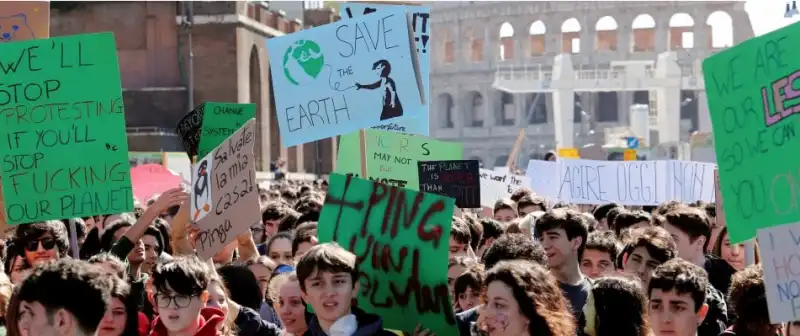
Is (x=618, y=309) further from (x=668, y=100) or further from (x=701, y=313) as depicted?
(x=668, y=100)

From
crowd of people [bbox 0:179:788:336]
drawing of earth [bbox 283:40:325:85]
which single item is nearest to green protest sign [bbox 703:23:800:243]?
crowd of people [bbox 0:179:788:336]

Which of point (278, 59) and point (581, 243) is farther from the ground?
point (278, 59)

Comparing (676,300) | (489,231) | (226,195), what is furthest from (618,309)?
(489,231)

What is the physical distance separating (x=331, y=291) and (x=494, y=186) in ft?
30.3

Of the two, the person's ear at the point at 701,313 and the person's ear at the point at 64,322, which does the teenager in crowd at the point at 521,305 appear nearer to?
the person's ear at the point at 701,313

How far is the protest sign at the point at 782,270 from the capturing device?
4328mm

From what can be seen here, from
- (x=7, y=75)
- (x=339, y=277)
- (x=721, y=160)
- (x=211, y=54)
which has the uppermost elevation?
(x=211, y=54)

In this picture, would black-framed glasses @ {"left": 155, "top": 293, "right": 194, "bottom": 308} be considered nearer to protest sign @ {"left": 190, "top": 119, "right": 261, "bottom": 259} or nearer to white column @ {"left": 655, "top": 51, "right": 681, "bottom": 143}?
protest sign @ {"left": 190, "top": 119, "right": 261, "bottom": 259}

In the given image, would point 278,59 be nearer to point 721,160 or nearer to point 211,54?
point 721,160

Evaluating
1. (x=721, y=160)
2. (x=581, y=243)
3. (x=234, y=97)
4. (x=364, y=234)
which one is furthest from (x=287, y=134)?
(x=234, y=97)

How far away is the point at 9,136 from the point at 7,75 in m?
0.28

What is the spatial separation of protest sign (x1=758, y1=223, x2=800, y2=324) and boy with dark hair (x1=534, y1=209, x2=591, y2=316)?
1811 millimetres

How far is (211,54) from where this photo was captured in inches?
1670

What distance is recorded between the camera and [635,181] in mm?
13539
